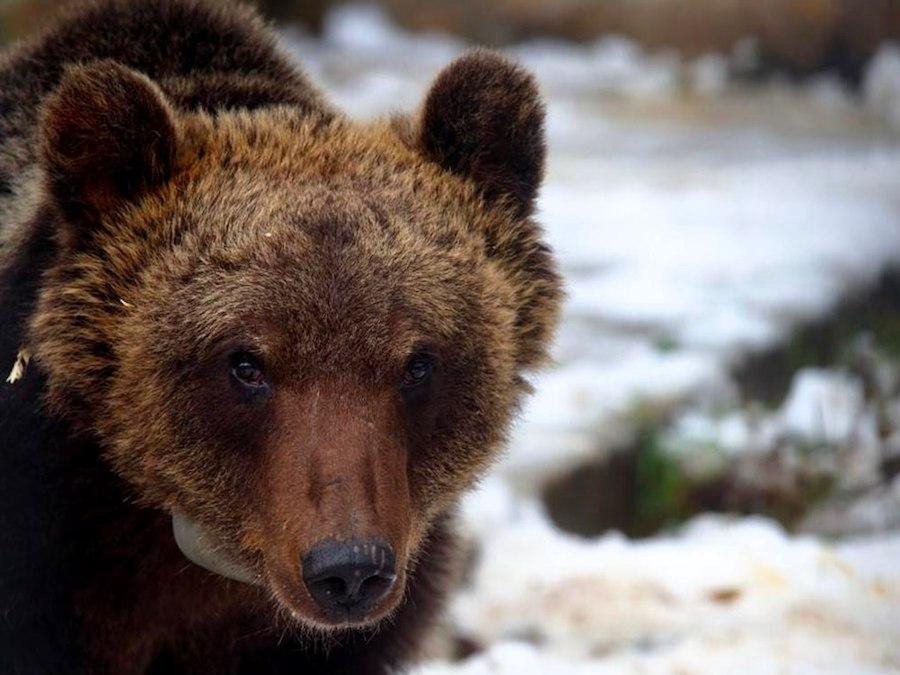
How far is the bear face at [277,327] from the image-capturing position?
3.32 meters

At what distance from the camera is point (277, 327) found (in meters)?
3.36

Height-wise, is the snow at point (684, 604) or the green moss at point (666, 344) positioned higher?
the snow at point (684, 604)

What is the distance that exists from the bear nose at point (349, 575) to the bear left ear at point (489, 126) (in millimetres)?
1204

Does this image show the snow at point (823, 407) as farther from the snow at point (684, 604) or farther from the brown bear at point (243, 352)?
the brown bear at point (243, 352)

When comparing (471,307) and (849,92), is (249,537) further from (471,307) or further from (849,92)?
(849,92)

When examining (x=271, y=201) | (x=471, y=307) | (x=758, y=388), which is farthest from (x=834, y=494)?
(x=271, y=201)

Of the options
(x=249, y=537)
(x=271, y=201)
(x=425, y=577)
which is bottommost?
(x=425, y=577)

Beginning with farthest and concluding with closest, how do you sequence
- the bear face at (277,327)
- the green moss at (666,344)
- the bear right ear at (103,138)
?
1. the green moss at (666,344)
2. the bear right ear at (103,138)
3. the bear face at (277,327)

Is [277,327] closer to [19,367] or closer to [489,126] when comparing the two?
[19,367]

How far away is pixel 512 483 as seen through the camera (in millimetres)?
6023

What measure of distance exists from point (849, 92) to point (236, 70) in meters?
9.89

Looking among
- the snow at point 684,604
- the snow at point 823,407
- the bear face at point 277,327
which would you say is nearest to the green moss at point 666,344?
the snow at point 823,407

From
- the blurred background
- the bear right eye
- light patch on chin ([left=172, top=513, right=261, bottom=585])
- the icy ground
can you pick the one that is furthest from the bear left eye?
the icy ground

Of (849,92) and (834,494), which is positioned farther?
(849,92)
